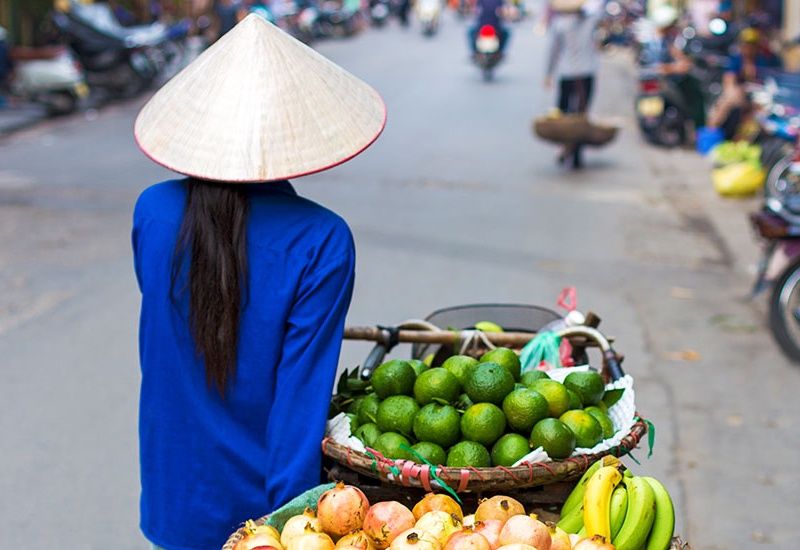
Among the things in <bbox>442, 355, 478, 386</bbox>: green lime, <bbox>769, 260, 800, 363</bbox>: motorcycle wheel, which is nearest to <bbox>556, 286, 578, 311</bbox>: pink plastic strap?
<bbox>442, 355, 478, 386</bbox>: green lime

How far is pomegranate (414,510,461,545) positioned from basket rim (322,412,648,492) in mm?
123

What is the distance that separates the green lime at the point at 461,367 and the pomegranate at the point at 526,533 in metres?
0.62

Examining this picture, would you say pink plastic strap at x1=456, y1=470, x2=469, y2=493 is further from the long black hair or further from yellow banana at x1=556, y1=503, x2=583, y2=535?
the long black hair

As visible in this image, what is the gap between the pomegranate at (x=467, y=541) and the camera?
1.94m

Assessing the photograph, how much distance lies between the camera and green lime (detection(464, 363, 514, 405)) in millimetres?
2484

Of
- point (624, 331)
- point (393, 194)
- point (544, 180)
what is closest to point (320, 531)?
point (624, 331)

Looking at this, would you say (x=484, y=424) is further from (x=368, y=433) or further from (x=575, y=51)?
(x=575, y=51)

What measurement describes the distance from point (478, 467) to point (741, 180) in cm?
837

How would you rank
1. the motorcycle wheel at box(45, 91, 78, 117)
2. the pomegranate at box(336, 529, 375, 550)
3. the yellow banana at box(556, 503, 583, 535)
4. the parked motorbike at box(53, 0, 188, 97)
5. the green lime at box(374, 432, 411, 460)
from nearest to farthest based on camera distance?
1. the pomegranate at box(336, 529, 375, 550)
2. the yellow banana at box(556, 503, 583, 535)
3. the green lime at box(374, 432, 411, 460)
4. the motorcycle wheel at box(45, 91, 78, 117)
5. the parked motorbike at box(53, 0, 188, 97)

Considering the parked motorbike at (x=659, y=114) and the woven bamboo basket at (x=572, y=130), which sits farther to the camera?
the parked motorbike at (x=659, y=114)

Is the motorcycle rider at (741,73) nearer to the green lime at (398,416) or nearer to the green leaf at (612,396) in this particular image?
the green leaf at (612,396)

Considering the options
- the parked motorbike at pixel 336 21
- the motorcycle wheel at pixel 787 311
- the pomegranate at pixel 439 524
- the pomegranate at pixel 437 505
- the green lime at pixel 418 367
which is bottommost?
the parked motorbike at pixel 336 21

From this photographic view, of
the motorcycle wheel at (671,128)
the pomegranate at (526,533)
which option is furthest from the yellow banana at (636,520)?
the motorcycle wheel at (671,128)

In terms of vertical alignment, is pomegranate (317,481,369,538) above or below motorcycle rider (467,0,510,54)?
above
